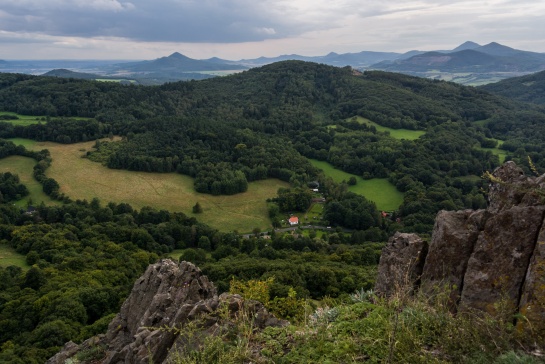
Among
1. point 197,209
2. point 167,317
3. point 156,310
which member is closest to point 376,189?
point 197,209

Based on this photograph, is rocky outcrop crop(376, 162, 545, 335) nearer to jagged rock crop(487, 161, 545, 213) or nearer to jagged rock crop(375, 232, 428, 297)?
jagged rock crop(487, 161, 545, 213)

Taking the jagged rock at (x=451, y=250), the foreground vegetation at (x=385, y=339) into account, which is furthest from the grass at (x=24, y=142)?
the jagged rock at (x=451, y=250)

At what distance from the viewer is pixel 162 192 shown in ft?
291

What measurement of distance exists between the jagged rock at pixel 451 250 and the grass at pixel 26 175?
83517mm

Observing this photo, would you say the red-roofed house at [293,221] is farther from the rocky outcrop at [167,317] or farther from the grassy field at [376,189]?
the rocky outcrop at [167,317]

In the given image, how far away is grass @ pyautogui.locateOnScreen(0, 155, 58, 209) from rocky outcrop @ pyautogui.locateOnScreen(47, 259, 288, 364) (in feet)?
229

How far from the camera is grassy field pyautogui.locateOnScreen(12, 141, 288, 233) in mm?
79188

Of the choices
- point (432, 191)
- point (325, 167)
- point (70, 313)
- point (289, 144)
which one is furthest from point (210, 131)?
point (70, 313)

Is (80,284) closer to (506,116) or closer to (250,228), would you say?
(250,228)

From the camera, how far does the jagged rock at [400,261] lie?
43.0 ft

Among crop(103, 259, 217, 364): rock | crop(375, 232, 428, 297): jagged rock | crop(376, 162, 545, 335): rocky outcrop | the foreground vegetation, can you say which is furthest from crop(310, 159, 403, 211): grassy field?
the foreground vegetation

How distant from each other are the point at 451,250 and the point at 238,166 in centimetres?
9007

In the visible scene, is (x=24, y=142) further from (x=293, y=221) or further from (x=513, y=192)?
(x=513, y=192)

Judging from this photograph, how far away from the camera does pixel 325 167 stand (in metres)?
109
